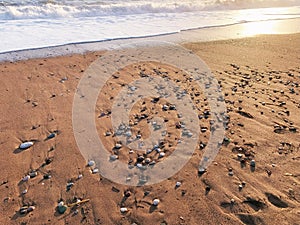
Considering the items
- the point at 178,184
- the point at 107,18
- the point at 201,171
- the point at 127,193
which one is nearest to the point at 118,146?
the point at 127,193

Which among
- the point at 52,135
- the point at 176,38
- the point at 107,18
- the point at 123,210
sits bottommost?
the point at 123,210

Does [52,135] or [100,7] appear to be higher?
[100,7]

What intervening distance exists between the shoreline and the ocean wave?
4.47m

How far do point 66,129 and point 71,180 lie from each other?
1047 mm

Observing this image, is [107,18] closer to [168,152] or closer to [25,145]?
[25,145]

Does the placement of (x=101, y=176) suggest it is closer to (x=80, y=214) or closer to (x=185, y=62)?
(x=80, y=214)

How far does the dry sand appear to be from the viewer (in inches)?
109

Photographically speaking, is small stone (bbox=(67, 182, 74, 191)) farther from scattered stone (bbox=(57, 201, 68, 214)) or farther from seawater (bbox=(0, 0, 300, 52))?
seawater (bbox=(0, 0, 300, 52))

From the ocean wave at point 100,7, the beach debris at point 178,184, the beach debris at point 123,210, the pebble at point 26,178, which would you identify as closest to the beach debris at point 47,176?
the pebble at point 26,178

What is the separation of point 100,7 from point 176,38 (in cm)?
626

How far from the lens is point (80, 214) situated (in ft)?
8.98

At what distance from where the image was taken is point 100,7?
1375cm

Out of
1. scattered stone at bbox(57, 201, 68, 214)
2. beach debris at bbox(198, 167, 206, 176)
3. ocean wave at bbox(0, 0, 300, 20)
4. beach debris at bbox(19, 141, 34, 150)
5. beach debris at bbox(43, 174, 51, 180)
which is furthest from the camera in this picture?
ocean wave at bbox(0, 0, 300, 20)

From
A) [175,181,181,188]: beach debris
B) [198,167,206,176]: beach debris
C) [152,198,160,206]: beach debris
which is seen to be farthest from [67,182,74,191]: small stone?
[198,167,206,176]: beach debris
